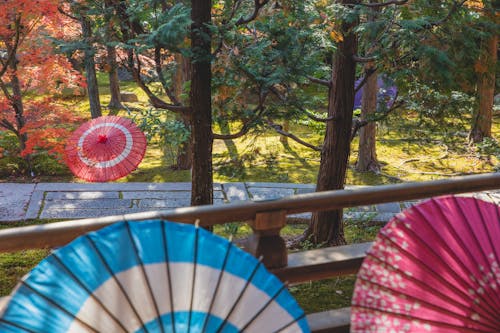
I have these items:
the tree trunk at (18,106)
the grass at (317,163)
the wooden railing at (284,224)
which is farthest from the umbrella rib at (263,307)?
the tree trunk at (18,106)

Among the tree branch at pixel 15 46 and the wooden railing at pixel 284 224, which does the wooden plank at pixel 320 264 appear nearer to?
the wooden railing at pixel 284 224

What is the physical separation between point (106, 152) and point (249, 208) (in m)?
6.07

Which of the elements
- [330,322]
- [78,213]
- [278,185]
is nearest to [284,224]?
[330,322]

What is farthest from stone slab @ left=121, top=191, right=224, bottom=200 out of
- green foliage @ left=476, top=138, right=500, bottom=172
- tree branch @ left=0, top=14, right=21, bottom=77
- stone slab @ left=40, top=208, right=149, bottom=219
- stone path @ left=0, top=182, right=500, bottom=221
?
green foliage @ left=476, top=138, right=500, bottom=172

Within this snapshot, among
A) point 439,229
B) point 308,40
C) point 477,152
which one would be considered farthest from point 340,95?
point 477,152

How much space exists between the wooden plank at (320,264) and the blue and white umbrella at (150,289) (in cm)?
76

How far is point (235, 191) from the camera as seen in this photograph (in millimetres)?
9047

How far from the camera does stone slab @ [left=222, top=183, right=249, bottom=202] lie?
873 cm

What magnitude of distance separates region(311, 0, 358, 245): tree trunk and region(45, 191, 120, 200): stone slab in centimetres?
378

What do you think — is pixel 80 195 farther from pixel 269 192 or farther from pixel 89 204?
pixel 269 192

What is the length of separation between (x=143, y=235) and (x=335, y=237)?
16.7ft

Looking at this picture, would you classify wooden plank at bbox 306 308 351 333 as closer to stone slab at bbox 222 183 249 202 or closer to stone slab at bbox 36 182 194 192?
stone slab at bbox 222 183 249 202

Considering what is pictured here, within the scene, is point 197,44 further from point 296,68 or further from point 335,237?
point 335,237

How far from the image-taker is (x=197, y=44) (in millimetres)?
4805
